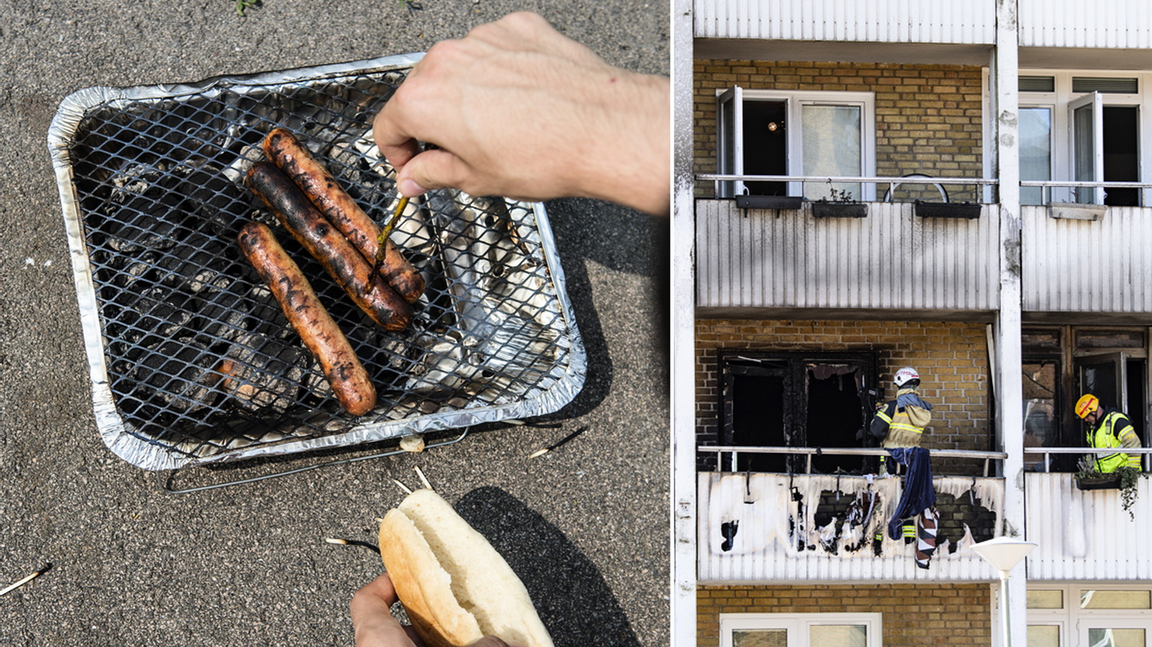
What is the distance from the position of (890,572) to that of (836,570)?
245 millimetres

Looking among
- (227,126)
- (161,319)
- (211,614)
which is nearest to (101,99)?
(227,126)

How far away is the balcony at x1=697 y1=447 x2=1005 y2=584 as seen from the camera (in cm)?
309

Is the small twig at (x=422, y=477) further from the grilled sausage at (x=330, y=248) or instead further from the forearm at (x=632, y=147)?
A: the forearm at (x=632, y=147)

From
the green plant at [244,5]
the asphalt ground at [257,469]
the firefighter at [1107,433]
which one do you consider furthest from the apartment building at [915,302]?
the green plant at [244,5]

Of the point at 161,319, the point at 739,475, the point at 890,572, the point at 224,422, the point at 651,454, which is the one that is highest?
the point at 161,319

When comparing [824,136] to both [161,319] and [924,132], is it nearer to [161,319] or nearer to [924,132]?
[924,132]

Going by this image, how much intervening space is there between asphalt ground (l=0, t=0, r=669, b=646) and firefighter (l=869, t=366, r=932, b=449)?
1.26 metres

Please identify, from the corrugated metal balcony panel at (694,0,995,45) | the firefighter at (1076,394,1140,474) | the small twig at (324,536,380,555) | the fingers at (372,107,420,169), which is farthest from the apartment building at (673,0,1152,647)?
the small twig at (324,536,380,555)

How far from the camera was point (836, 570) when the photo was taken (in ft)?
10.5

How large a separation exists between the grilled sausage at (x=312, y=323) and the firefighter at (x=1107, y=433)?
11.8 ft

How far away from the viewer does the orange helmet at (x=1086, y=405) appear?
402 cm

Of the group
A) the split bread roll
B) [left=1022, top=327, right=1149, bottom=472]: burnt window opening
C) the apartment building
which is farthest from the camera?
[left=1022, top=327, right=1149, bottom=472]: burnt window opening

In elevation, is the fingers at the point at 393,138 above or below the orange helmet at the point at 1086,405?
above

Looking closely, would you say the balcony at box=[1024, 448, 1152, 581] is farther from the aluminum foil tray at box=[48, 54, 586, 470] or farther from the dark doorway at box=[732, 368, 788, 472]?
the aluminum foil tray at box=[48, 54, 586, 470]
